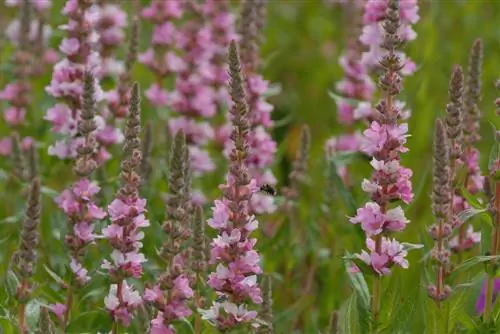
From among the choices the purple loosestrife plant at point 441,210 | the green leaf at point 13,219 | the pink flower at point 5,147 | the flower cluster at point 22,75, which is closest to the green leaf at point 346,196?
the purple loosestrife plant at point 441,210

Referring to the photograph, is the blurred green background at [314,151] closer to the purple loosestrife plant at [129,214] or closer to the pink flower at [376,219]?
the pink flower at [376,219]

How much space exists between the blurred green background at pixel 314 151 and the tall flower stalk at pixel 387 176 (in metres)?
0.28

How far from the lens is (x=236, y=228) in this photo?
12.0 ft

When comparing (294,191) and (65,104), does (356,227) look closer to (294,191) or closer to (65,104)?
(294,191)

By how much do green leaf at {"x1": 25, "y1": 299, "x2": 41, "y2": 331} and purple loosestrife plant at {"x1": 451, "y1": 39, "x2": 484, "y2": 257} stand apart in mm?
1881

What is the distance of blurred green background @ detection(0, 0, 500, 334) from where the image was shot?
17.7 feet

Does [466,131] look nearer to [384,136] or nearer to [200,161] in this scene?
[384,136]

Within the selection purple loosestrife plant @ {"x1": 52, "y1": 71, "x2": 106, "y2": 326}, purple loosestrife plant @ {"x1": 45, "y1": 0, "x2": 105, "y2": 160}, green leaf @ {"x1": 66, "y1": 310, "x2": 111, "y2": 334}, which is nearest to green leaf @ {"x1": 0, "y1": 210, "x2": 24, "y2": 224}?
purple loosestrife plant @ {"x1": 45, "y1": 0, "x2": 105, "y2": 160}

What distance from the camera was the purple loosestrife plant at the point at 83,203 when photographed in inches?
161

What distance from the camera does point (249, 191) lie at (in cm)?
366

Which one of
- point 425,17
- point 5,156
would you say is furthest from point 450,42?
point 5,156

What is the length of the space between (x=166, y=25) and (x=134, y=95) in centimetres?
287

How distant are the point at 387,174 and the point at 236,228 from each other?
1.93 ft

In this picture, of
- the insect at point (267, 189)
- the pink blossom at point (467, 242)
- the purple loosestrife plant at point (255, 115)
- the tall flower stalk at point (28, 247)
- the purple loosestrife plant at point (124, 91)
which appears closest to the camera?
the tall flower stalk at point (28, 247)
